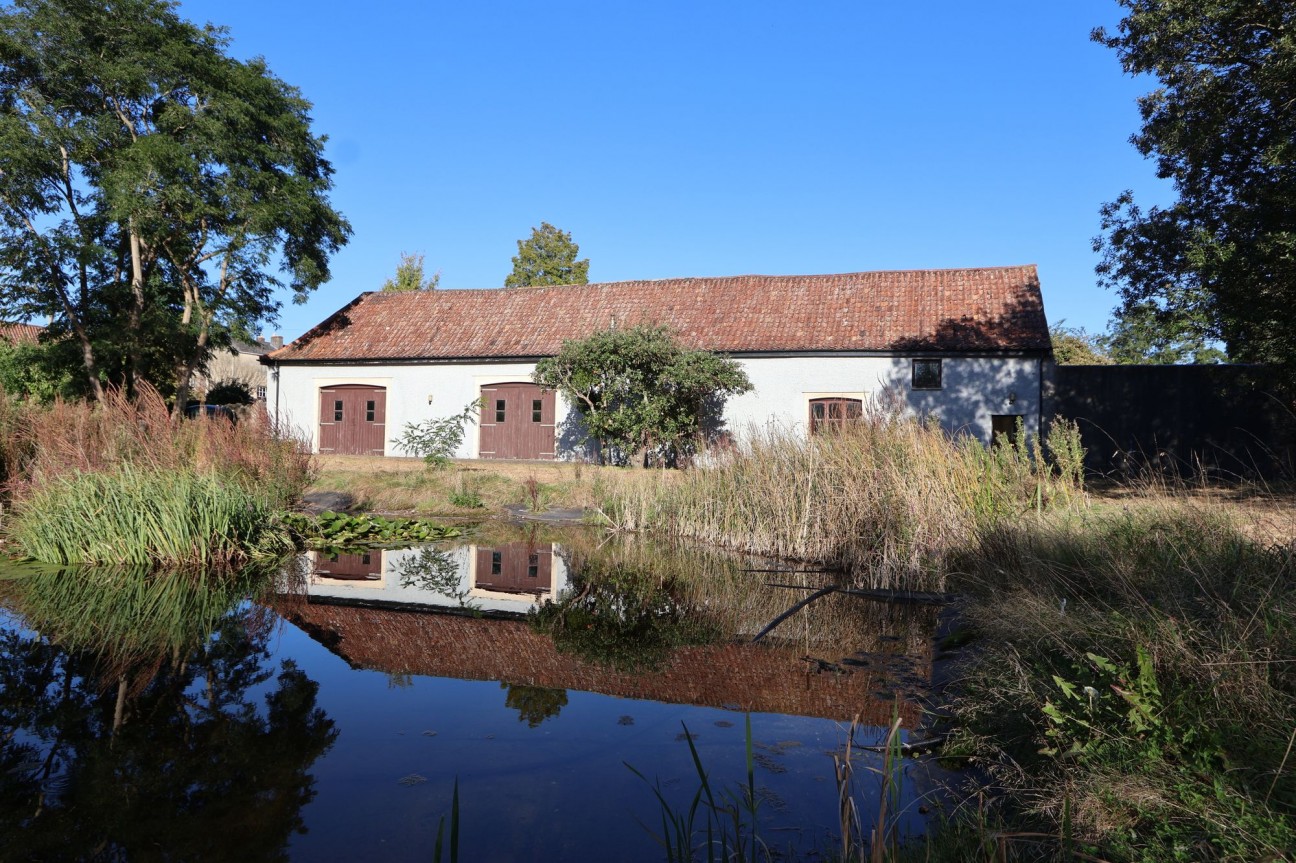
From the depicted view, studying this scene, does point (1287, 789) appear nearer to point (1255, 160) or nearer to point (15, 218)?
point (1255, 160)

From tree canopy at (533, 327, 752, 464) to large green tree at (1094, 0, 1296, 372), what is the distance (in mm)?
8580

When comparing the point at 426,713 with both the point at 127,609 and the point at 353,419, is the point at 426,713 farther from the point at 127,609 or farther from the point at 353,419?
the point at 353,419

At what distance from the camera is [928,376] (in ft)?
60.9

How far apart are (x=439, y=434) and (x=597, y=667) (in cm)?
1582

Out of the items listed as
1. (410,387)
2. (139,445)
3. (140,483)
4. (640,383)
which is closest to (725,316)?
(640,383)

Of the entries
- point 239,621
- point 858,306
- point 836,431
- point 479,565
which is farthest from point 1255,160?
point 239,621

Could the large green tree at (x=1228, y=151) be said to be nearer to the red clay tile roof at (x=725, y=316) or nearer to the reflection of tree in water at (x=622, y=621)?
the red clay tile roof at (x=725, y=316)

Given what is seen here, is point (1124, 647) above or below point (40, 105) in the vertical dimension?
below

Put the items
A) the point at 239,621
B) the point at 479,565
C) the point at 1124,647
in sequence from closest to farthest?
the point at 1124,647 < the point at 239,621 < the point at 479,565

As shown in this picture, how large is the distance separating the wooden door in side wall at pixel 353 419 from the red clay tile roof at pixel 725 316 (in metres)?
0.89

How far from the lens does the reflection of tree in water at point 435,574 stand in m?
7.97

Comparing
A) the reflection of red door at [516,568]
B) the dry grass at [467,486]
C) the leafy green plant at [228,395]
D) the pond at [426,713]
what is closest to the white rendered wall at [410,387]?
the leafy green plant at [228,395]

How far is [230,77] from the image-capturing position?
70.6ft

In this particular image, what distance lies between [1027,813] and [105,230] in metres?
24.5
